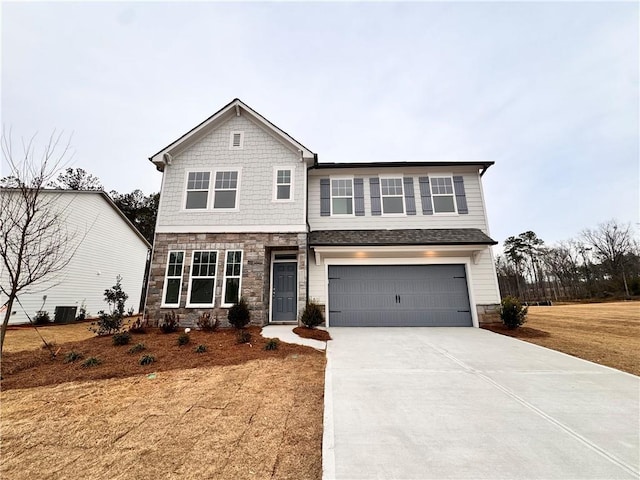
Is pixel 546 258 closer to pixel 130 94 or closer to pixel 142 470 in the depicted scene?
pixel 142 470

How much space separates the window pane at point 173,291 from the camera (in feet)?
30.8

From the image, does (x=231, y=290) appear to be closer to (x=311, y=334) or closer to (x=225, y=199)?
(x=311, y=334)

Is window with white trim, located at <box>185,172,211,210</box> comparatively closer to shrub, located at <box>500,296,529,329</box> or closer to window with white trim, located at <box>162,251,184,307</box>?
window with white trim, located at <box>162,251,184,307</box>

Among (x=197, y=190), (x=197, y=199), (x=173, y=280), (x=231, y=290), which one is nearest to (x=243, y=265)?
(x=231, y=290)

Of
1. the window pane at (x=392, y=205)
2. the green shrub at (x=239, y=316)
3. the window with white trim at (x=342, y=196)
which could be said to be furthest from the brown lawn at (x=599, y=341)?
the green shrub at (x=239, y=316)

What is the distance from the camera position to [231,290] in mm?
9406

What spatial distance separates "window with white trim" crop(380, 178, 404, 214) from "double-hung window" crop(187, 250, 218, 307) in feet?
24.3

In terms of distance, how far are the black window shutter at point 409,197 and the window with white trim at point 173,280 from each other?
31.2 feet

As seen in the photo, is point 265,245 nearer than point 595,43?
Yes

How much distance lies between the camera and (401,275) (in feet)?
32.8

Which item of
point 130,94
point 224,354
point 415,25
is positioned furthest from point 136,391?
point 130,94

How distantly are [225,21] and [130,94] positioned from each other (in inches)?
327

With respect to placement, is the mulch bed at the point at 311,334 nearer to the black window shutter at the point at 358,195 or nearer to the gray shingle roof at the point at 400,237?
the gray shingle roof at the point at 400,237

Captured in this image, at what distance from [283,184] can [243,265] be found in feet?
11.9
